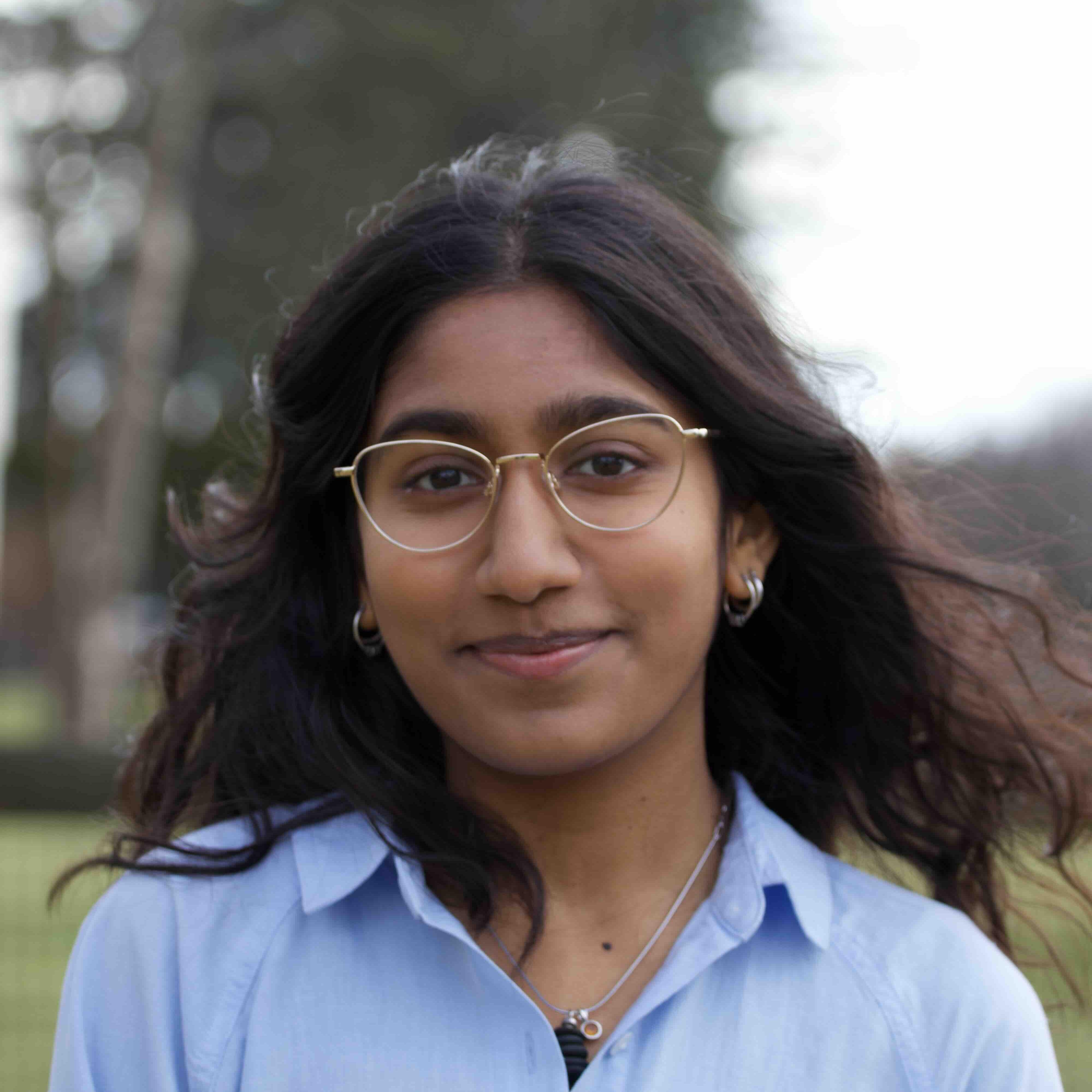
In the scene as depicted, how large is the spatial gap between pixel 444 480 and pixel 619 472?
0.89 feet

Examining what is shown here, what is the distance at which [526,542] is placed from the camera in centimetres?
189

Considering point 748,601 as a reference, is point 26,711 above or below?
below

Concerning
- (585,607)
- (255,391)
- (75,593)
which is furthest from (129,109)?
(585,607)

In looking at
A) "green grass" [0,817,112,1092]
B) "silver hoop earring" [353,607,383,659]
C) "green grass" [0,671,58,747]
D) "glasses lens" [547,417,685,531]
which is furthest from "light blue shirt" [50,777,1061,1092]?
"green grass" [0,671,58,747]

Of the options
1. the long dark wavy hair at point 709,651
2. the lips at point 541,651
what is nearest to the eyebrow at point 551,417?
the long dark wavy hair at point 709,651

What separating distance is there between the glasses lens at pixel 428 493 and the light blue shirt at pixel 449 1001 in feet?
1.69

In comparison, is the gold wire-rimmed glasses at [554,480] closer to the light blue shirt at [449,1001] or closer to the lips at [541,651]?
the lips at [541,651]

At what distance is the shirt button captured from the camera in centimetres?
187

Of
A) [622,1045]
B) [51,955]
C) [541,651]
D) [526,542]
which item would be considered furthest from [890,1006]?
[51,955]

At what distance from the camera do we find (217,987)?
1.89m

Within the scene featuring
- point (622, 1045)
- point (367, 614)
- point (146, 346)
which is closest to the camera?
point (622, 1045)

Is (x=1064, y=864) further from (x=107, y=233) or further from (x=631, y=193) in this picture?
(x=107, y=233)

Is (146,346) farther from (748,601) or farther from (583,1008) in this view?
(583,1008)

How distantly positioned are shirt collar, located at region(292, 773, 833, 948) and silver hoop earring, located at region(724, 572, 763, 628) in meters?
0.33
